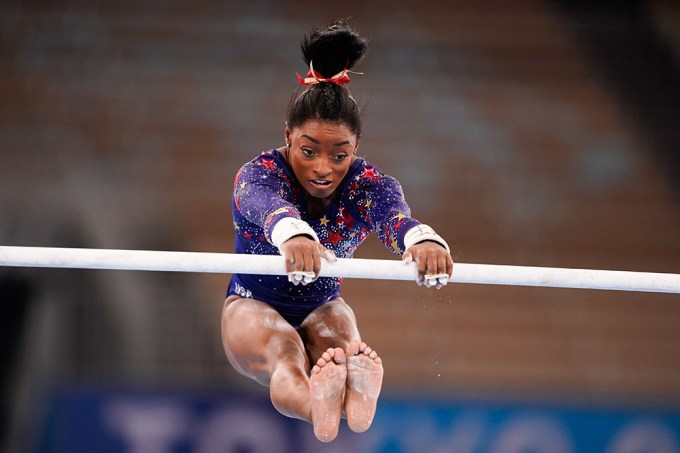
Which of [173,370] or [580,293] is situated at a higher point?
[580,293]

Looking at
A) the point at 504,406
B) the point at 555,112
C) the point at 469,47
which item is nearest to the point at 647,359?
the point at 504,406

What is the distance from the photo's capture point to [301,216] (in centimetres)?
228

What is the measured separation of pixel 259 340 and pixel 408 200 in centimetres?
225

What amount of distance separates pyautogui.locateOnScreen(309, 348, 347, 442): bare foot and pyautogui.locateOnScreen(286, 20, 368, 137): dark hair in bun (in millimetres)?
654

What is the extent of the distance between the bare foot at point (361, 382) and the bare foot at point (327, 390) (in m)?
0.03

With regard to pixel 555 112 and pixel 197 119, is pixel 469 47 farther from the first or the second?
pixel 197 119

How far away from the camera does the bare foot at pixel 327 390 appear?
1892 millimetres

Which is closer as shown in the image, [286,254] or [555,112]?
[286,254]

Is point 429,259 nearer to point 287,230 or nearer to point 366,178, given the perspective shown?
point 287,230

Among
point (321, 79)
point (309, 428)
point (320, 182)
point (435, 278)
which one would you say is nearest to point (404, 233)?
point (435, 278)

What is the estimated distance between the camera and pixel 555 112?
4.70m

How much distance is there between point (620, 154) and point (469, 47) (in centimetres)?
112

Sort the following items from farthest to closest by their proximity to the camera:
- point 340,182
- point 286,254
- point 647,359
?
point 647,359 < point 340,182 < point 286,254

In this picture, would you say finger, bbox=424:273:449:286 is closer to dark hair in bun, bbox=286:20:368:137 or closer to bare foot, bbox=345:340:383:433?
bare foot, bbox=345:340:383:433
